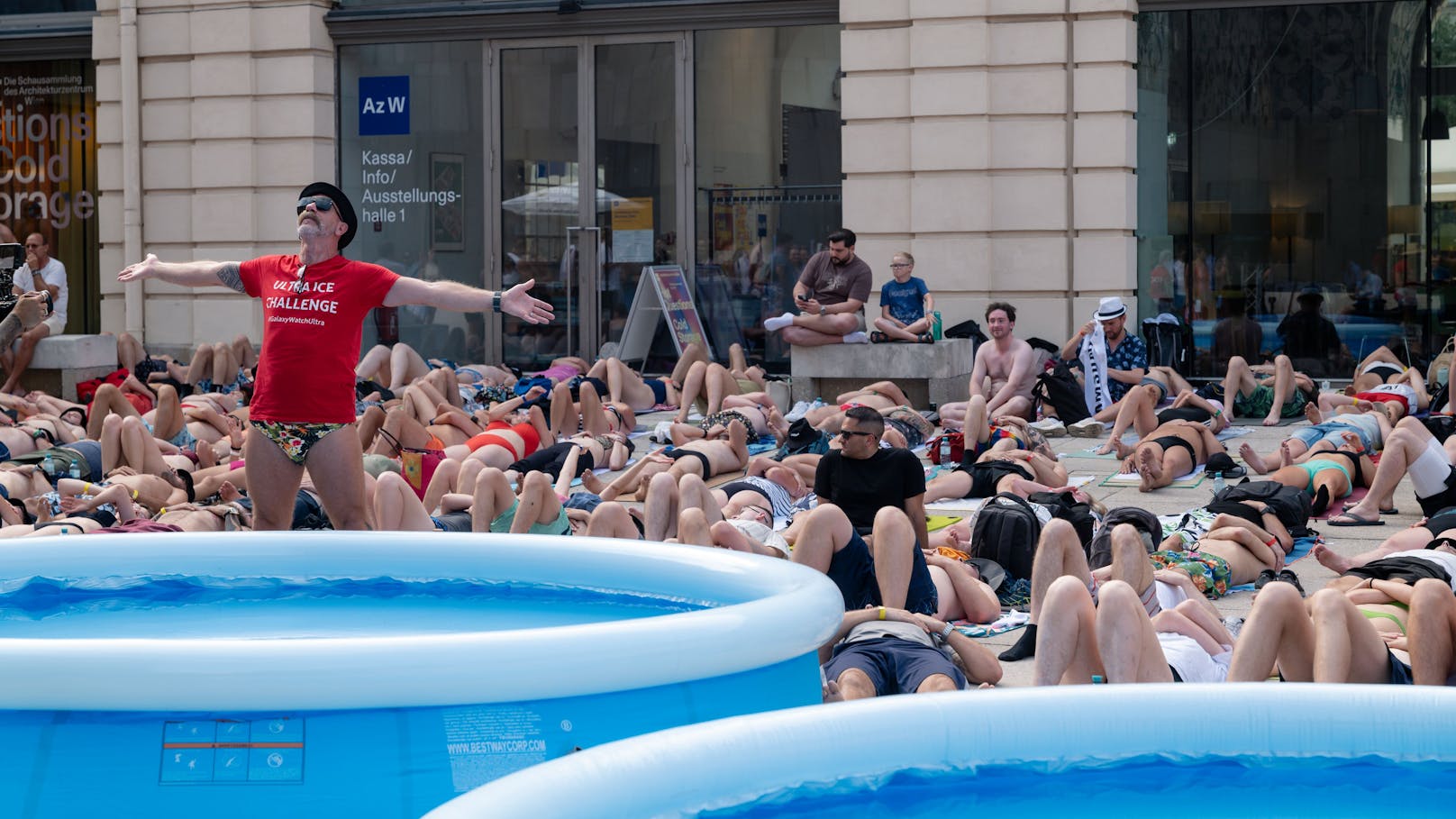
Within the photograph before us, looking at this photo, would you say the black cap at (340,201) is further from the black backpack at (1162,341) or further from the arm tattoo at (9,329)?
the black backpack at (1162,341)

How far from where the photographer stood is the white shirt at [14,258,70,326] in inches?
746

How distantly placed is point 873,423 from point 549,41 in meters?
12.2

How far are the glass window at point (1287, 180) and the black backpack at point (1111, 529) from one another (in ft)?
31.0

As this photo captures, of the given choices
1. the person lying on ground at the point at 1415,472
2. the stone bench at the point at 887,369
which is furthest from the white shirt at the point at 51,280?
the person lying on ground at the point at 1415,472

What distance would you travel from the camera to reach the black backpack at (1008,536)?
30.3 ft

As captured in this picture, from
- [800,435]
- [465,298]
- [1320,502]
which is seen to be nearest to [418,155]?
[800,435]

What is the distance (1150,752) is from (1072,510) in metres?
5.61

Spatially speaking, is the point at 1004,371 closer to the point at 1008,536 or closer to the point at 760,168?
the point at 760,168

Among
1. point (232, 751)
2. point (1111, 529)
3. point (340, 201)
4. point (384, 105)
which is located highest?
point (384, 105)

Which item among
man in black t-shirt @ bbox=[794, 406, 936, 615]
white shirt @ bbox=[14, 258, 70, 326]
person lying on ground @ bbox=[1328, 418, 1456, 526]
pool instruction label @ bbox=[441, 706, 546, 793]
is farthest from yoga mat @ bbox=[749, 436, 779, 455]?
pool instruction label @ bbox=[441, 706, 546, 793]

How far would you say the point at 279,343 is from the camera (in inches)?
295

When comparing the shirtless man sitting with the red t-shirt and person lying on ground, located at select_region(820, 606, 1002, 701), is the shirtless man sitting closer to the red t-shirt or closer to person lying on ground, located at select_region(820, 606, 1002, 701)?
person lying on ground, located at select_region(820, 606, 1002, 701)

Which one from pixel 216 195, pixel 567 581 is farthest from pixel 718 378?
pixel 567 581

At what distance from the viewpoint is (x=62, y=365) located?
1817cm
